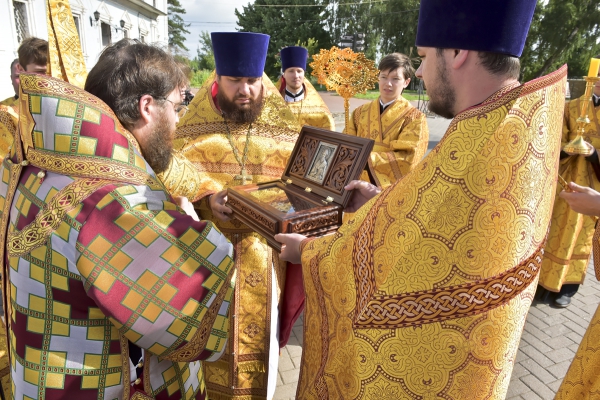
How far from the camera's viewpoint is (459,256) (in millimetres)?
1224

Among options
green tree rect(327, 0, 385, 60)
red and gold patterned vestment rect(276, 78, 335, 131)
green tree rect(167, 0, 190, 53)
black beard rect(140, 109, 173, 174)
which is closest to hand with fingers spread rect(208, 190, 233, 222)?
black beard rect(140, 109, 173, 174)

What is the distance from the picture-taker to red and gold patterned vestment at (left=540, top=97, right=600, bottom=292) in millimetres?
4078

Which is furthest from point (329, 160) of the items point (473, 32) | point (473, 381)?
point (473, 381)

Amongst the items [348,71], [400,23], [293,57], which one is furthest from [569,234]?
[400,23]

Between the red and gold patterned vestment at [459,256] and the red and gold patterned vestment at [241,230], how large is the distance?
1.26 metres

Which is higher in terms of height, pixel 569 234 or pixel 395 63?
pixel 395 63

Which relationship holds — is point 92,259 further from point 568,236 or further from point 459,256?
point 568,236

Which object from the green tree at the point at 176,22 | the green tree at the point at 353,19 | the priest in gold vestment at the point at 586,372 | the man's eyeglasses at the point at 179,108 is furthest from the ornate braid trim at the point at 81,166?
the green tree at the point at 176,22

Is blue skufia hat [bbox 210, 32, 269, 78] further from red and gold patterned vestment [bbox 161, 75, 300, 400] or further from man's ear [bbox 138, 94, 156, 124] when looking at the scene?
man's ear [bbox 138, 94, 156, 124]

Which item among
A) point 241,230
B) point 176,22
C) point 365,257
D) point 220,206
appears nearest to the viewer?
point 365,257

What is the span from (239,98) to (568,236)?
144 inches

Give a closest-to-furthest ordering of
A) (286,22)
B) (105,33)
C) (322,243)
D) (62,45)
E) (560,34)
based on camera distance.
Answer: (62,45) < (322,243) < (105,33) < (560,34) < (286,22)

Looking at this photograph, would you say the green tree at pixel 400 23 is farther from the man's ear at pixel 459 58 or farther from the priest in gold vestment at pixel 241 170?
the man's ear at pixel 459 58

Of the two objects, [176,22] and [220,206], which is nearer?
[220,206]
